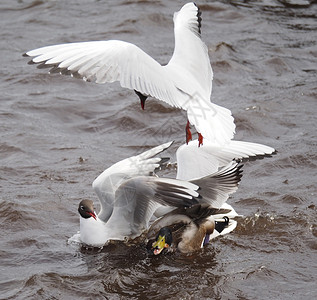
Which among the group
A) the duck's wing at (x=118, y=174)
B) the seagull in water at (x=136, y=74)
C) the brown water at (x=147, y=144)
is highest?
the seagull in water at (x=136, y=74)

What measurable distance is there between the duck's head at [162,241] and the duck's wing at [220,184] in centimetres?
39

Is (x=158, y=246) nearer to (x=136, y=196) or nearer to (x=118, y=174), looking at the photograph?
(x=136, y=196)

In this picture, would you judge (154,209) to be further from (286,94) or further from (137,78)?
(286,94)

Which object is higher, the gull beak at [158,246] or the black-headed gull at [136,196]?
the black-headed gull at [136,196]

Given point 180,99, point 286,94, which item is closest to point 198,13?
point 180,99

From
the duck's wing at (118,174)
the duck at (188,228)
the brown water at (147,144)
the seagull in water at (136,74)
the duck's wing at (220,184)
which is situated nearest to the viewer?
the seagull in water at (136,74)

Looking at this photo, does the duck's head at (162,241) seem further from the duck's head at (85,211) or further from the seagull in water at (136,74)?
the seagull in water at (136,74)

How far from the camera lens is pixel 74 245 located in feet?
19.8

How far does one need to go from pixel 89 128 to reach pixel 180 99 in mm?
3249

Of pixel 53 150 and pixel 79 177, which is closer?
pixel 79 177

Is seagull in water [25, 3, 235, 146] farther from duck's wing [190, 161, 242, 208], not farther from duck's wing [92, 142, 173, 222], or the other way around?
duck's wing [92, 142, 173, 222]

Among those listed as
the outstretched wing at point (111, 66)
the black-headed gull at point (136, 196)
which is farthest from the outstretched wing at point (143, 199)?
the outstretched wing at point (111, 66)

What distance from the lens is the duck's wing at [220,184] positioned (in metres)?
5.64

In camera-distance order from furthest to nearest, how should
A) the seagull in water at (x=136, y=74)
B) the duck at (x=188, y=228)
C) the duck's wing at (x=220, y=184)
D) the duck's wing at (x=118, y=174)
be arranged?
1. the duck's wing at (x=118, y=174)
2. the duck at (x=188, y=228)
3. the duck's wing at (x=220, y=184)
4. the seagull in water at (x=136, y=74)
